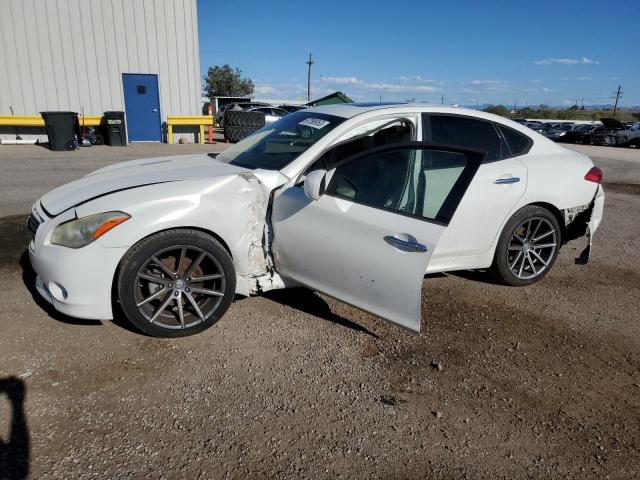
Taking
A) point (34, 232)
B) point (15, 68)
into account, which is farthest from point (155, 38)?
point (34, 232)

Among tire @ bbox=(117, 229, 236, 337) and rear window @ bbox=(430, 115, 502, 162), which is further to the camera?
rear window @ bbox=(430, 115, 502, 162)

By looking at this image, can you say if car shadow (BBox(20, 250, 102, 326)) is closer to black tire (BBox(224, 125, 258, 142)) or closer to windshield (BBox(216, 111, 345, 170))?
windshield (BBox(216, 111, 345, 170))

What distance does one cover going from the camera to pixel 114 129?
16.4 m

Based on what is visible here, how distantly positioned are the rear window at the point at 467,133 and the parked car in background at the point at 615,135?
26.5 metres

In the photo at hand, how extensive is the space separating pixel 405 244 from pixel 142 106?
17005 mm

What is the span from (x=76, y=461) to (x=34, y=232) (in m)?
Answer: 1.83

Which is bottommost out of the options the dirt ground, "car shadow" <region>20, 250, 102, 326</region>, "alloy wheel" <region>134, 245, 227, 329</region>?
the dirt ground

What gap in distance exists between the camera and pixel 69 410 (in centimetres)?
263

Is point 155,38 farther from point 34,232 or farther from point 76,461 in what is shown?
point 76,461

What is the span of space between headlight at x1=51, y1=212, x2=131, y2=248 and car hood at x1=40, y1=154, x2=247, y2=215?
0.24m

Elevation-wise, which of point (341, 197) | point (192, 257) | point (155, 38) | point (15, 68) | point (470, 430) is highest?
point (155, 38)

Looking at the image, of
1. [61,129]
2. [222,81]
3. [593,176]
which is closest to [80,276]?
[593,176]

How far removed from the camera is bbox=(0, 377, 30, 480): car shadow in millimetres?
2188

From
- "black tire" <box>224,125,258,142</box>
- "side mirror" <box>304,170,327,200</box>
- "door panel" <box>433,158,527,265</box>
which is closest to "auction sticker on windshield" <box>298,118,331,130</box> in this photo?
"side mirror" <box>304,170,327,200</box>
